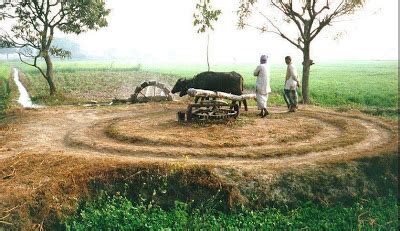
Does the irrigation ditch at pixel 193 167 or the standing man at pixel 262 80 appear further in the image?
the standing man at pixel 262 80

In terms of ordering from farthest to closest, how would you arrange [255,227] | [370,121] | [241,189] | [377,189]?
[370,121] < [377,189] < [241,189] < [255,227]

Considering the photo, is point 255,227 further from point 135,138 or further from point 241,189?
point 135,138

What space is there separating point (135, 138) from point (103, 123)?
10.6 ft

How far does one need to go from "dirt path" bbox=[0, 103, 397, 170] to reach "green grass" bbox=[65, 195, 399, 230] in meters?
1.25

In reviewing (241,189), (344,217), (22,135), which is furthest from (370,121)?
(22,135)

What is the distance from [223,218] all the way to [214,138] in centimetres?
379

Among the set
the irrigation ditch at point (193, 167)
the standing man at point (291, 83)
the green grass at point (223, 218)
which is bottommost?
the green grass at point (223, 218)

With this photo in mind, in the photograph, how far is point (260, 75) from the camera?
1409 cm

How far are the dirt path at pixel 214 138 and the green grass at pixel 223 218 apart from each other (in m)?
1.25

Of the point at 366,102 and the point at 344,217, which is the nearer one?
the point at 344,217

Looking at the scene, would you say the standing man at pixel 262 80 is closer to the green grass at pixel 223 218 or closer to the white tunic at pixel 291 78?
the white tunic at pixel 291 78

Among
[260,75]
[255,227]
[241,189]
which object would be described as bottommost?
[255,227]

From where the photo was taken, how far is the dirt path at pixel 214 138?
9766 mm

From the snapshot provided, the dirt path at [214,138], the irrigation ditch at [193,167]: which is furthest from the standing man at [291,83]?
the irrigation ditch at [193,167]
